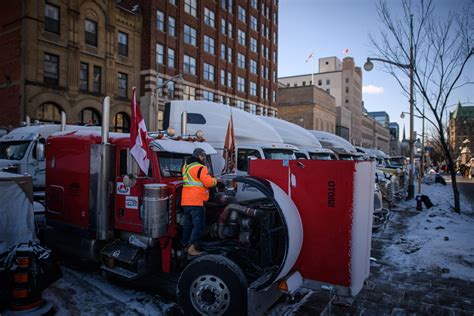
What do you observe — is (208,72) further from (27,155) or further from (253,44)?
(27,155)

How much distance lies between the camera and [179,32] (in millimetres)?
33562

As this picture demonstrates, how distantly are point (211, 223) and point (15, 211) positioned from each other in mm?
3150

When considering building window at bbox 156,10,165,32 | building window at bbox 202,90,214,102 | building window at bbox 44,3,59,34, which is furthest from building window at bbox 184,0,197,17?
building window at bbox 44,3,59,34

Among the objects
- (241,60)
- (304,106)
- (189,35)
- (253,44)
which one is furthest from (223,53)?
(304,106)

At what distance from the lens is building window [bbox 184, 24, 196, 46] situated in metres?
34.9

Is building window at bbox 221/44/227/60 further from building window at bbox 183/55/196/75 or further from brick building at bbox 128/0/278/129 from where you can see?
building window at bbox 183/55/196/75

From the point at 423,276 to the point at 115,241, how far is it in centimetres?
573

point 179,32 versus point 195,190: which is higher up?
point 179,32

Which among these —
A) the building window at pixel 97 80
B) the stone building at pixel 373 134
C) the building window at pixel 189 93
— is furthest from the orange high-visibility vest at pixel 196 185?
the stone building at pixel 373 134

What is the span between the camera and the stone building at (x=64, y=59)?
2295cm

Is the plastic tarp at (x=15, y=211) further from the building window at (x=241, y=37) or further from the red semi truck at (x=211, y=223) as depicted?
the building window at (x=241, y=37)

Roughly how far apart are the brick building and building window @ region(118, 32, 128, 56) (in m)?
1.56

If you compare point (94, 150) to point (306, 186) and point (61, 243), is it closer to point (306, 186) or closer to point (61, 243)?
point (61, 243)

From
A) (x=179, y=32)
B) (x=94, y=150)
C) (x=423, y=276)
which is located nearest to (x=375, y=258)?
(x=423, y=276)
